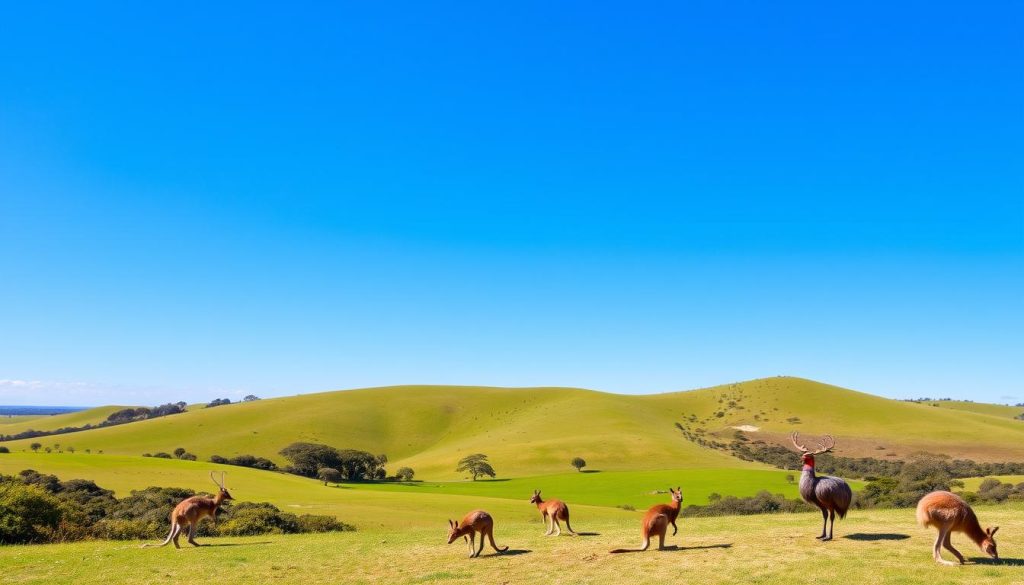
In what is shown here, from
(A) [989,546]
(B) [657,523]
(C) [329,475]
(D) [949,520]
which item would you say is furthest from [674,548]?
(C) [329,475]

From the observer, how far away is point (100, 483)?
58.2m

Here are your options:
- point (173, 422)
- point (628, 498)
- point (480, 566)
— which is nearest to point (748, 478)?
point (628, 498)

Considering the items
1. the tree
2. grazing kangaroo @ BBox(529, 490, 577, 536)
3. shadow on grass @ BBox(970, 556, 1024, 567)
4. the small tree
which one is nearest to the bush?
grazing kangaroo @ BBox(529, 490, 577, 536)

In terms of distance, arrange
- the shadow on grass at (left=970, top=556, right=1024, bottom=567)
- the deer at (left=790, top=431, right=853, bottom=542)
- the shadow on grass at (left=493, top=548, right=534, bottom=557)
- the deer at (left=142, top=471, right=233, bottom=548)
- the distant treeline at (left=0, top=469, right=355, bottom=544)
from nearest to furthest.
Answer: the shadow on grass at (left=970, top=556, right=1024, bottom=567) < the deer at (left=790, top=431, right=853, bottom=542) < the shadow on grass at (left=493, top=548, right=534, bottom=557) < the deer at (left=142, top=471, right=233, bottom=548) < the distant treeline at (left=0, top=469, right=355, bottom=544)

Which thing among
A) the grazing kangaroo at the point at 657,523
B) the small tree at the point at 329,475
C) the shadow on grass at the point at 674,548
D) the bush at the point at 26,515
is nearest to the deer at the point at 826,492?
the shadow on grass at the point at 674,548

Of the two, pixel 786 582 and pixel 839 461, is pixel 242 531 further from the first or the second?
pixel 839 461

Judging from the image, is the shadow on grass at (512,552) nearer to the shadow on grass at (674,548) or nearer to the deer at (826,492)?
the shadow on grass at (674,548)

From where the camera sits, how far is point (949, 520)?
1456 cm

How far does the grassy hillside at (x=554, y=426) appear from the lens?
113188 millimetres

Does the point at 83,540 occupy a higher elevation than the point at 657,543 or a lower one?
lower

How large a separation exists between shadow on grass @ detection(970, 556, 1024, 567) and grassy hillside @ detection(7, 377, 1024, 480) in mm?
89382

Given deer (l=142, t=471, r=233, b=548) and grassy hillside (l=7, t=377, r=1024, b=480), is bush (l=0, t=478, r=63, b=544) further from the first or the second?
grassy hillside (l=7, t=377, r=1024, b=480)

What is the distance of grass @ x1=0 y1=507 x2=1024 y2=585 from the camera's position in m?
14.4

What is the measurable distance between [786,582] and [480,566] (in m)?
8.07
